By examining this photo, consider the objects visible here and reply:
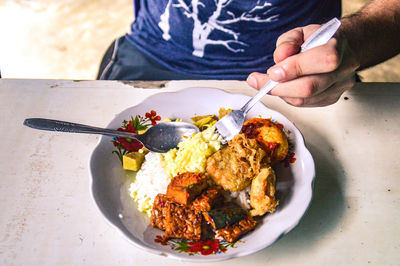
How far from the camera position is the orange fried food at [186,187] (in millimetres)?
909

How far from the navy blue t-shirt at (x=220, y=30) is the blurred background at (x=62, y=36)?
4.35 ft

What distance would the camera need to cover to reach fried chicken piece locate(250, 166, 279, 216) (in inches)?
35.3

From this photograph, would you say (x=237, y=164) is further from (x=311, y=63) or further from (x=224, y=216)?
(x=311, y=63)

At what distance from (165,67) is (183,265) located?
3.13ft

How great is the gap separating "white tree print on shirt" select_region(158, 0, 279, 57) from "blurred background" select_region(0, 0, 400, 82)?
1.47 meters

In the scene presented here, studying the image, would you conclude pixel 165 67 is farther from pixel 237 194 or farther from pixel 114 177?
pixel 237 194

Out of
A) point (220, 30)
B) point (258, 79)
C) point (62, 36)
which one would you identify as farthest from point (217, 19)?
point (62, 36)

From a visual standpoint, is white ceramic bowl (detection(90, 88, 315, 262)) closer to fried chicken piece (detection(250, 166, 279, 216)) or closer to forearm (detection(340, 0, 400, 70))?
fried chicken piece (detection(250, 166, 279, 216))

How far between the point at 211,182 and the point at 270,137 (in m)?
0.23

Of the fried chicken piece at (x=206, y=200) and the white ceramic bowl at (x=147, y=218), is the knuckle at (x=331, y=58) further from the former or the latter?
the fried chicken piece at (x=206, y=200)

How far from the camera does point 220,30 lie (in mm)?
1463

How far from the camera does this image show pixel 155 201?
938 mm

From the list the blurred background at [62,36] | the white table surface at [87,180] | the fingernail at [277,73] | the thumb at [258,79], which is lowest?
the blurred background at [62,36]

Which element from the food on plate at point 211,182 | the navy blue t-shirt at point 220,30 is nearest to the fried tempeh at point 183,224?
the food on plate at point 211,182
